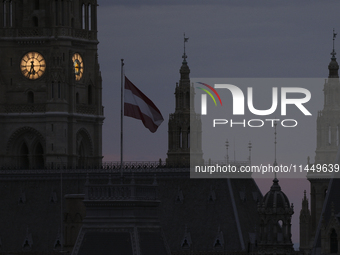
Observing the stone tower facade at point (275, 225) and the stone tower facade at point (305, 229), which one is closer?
the stone tower facade at point (275, 225)

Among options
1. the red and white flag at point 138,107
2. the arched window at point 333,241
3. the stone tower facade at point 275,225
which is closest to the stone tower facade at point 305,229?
the stone tower facade at point 275,225

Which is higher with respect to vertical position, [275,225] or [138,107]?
[138,107]

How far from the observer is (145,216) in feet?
349

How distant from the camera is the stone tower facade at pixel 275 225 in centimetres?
15538

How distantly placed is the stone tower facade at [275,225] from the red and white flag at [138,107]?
3249cm

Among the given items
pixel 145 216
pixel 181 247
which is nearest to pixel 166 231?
pixel 181 247

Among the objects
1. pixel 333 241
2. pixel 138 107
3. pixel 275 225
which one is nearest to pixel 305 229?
pixel 275 225

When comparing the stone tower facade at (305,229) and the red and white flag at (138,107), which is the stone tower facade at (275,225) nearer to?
the red and white flag at (138,107)

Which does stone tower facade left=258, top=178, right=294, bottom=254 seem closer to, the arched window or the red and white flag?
the arched window

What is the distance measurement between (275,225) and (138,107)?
35113 millimetres

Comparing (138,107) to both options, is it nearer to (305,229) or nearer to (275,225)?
(275,225)

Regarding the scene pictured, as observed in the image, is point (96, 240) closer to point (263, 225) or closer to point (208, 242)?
point (263, 225)

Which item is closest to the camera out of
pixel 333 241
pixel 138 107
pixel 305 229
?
pixel 138 107

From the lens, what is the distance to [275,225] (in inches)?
6152
